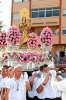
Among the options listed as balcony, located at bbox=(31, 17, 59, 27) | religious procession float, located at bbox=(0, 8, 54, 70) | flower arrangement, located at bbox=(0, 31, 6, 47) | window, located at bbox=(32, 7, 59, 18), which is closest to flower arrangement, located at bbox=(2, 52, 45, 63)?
religious procession float, located at bbox=(0, 8, 54, 70)

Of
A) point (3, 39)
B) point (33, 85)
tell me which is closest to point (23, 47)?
point (3, 39)

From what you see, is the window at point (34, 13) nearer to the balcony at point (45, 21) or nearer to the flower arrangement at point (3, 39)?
the balcony at point (45, 21)

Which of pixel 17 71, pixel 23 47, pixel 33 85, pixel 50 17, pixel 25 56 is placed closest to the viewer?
pixel 17 71

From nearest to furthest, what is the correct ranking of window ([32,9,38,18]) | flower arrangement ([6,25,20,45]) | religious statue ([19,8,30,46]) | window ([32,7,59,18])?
flower arrangement ([6,25,20,45])
religious statue ([19,8,30,46])
window ([32,7,59,18])
window ([32,9,38,18])

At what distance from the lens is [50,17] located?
38.1 metres

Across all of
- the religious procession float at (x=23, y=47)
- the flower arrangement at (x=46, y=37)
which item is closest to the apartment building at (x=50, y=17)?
the religious procession float at (x=23, y=47)

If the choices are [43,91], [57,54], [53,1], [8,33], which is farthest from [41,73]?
[53,1]

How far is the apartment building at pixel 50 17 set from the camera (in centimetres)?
3712

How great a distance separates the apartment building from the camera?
122 feet

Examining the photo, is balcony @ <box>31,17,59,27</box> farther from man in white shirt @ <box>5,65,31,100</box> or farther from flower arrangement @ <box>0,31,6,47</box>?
man in white shirt @ <box>5,65,31,100</box>

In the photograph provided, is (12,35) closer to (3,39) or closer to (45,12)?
(3,39)

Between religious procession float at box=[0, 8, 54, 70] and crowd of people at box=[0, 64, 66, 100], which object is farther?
religious procession float at box=[0, 8, 54, 70]

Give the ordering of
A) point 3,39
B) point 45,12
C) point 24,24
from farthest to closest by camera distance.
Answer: point 45,12 → point 24,24 → point 3,39

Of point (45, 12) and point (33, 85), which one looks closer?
point (33, 85)
